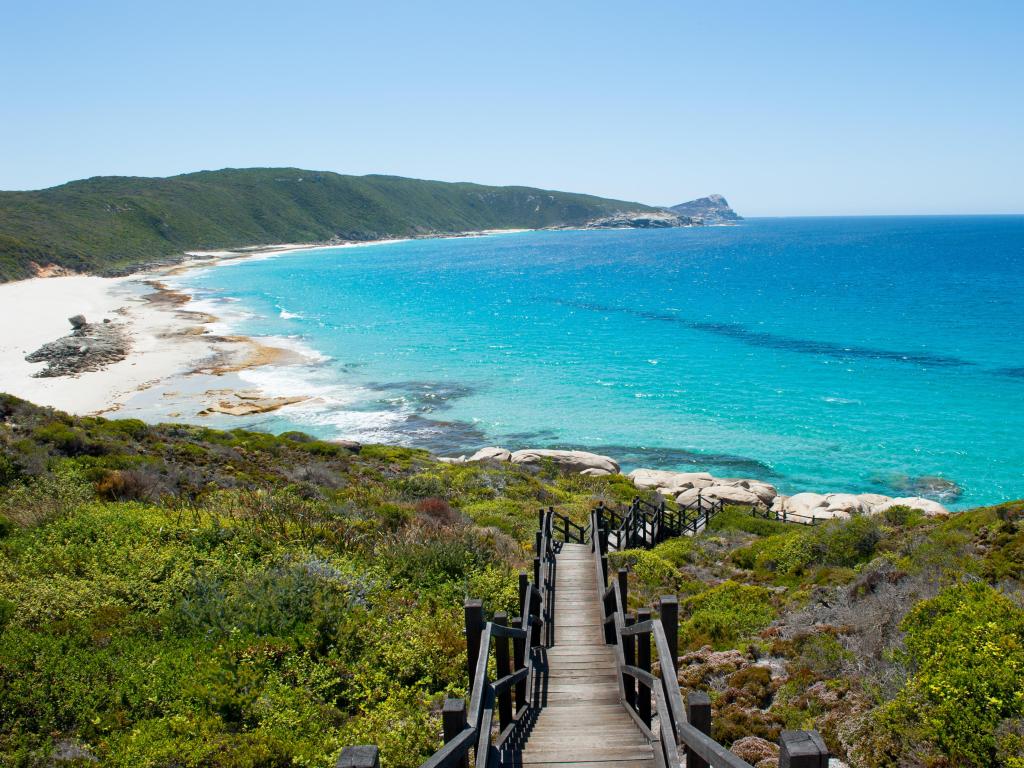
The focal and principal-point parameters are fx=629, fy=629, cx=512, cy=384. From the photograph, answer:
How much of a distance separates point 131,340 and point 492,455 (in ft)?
140

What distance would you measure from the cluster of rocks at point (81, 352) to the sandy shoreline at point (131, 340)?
2.66ft

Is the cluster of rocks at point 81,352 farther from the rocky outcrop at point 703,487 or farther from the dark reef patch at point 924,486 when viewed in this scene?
the dark reef patch at point 924,486

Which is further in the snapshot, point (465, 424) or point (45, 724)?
point (465, 424)

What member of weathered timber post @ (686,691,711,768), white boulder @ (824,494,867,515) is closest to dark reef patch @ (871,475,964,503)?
white boulder @ (824,494,867,515)

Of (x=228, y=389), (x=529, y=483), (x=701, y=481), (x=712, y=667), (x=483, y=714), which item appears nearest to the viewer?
(x=483, y=714)

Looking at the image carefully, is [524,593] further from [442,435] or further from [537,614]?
[442,435]

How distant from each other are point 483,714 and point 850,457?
32.6 metres

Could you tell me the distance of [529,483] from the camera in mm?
25344

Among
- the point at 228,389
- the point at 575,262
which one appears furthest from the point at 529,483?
the point at 575,262

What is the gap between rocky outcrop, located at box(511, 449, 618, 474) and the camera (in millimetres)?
30219

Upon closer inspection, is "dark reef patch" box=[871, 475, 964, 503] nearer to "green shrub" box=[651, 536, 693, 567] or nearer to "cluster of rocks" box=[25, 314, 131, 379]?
"green shrub" box=[651, 536, 693, 567]

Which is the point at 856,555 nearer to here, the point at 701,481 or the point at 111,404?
the point at 701,481

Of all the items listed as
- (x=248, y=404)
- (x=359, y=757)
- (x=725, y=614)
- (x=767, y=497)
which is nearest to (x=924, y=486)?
(x=767, y=497)

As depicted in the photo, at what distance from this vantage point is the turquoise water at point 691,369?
111 ft
